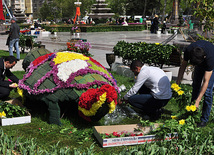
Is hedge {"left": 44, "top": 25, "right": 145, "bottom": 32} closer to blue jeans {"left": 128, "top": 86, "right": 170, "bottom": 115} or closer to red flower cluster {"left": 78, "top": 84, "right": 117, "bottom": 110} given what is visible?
blue jeans {"left": 128, "top": 86, "right": 170, "bottom": 115}

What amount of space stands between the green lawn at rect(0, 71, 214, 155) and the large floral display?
0.30m

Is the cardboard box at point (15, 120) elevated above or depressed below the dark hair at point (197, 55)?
below

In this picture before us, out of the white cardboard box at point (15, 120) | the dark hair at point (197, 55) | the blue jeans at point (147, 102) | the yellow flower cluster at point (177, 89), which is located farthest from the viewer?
the yellow flower cluster at point (177, 89)

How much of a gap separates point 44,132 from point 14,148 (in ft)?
2.70

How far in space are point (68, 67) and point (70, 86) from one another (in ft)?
1.36

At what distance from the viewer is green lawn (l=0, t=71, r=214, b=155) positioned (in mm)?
3986

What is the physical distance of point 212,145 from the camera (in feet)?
13.9

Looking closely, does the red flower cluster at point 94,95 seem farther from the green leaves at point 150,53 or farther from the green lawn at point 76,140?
the green leaves at point 150,53

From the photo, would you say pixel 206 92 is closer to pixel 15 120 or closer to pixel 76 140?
pixel 76 140

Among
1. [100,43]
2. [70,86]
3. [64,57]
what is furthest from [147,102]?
[100,43]

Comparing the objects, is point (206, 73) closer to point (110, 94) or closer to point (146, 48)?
point (110, 94)

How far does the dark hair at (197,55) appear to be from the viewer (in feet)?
14.9

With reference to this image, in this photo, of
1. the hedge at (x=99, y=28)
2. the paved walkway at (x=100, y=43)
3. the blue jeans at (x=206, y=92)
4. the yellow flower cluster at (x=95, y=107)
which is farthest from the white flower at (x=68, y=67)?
the hedge at (x=99, y=28)

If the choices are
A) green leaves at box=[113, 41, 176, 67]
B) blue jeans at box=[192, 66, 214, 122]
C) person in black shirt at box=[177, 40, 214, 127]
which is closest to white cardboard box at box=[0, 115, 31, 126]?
person in black shirt at box=[177, 40, 214, 127]
